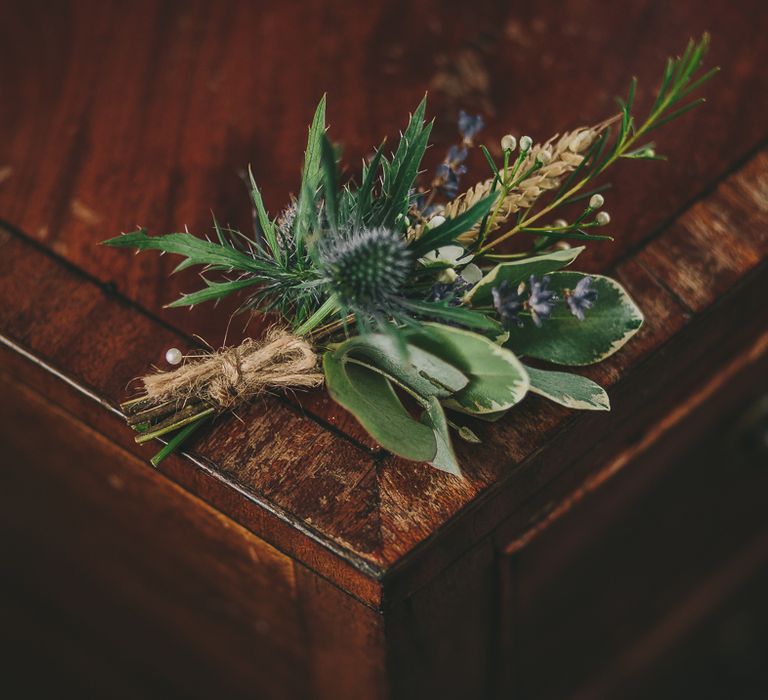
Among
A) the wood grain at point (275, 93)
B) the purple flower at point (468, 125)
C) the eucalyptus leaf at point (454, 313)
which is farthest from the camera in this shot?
the wood grain at point (275, 93)

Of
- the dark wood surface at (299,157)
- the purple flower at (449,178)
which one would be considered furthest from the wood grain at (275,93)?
the purple flower at (449,178)

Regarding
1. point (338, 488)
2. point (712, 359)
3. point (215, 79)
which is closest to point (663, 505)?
point (712, 359)

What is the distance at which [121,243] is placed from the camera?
1.60 ft

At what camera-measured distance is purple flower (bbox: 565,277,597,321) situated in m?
0.51

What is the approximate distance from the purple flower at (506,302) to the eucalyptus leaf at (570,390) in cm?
4

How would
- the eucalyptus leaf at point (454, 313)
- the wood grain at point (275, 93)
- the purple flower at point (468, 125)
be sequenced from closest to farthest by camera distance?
the eucalyptus leaf at point (454, 313)
the purple flower at point (468, 125)
the wood grain at point (275, 93)

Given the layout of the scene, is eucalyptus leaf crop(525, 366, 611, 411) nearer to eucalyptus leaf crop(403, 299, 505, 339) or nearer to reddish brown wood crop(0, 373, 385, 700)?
eucalyptus leaf crop(403, 299, 505, 339)

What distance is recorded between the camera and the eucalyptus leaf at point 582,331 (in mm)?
548

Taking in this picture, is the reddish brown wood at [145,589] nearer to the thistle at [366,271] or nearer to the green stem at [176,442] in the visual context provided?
the green stem at [176,442]

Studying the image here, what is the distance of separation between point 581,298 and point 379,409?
0.47ft

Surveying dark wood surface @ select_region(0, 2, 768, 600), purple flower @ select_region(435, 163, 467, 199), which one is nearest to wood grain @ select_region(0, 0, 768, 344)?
dark wood surface @ select_region(0, 2, 768, 600)

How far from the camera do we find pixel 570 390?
0.52 m

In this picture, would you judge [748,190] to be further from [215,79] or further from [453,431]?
[215,79]

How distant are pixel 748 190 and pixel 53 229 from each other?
558 mm
